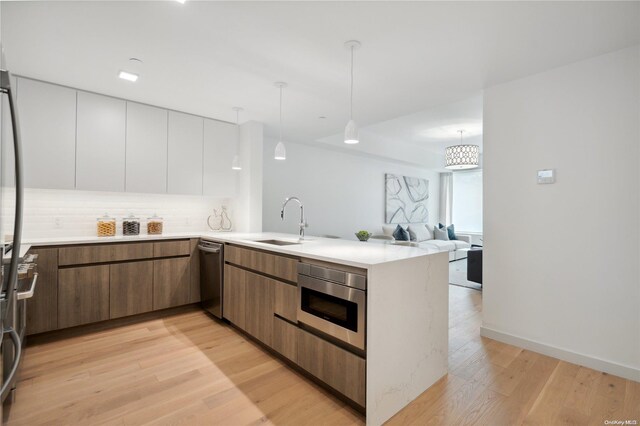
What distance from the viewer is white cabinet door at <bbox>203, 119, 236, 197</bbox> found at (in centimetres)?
414

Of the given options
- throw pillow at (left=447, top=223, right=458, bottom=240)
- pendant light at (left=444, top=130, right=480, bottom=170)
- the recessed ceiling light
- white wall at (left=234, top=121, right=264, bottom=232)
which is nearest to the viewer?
the recessed ceiling light

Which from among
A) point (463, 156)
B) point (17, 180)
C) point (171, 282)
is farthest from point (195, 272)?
point (463, 156)

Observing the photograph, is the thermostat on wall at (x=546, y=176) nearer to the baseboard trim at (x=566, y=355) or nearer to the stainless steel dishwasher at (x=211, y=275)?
the baseboard trim at (x=566, y=355)

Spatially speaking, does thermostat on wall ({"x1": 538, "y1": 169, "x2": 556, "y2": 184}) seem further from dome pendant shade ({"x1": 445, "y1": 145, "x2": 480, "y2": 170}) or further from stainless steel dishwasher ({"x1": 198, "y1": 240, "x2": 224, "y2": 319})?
stainless steel dishwasher ({"x1": 198, "y1": 240, "x2": 224, "y2": 319})

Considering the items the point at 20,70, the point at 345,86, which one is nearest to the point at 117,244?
the point at 20,70

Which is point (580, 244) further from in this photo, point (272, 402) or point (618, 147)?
point (272, 402)

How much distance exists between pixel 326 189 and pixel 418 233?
275cm

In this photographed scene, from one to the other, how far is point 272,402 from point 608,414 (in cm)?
200

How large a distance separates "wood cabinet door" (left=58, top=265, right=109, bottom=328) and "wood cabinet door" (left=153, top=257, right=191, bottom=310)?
0.45 metres

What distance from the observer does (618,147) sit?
2.38m

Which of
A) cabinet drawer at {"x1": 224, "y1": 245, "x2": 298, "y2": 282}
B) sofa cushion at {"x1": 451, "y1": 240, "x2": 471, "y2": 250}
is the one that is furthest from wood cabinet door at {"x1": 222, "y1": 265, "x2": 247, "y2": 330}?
sofa cushion at {"x1": 451, "y1": 240, "x2": 471, "y2": 250}

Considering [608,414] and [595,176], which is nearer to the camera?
[608,414]

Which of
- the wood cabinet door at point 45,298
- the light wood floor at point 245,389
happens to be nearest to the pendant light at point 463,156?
the light wood floor at point 245,389

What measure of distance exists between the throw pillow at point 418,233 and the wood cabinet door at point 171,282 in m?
5.17
